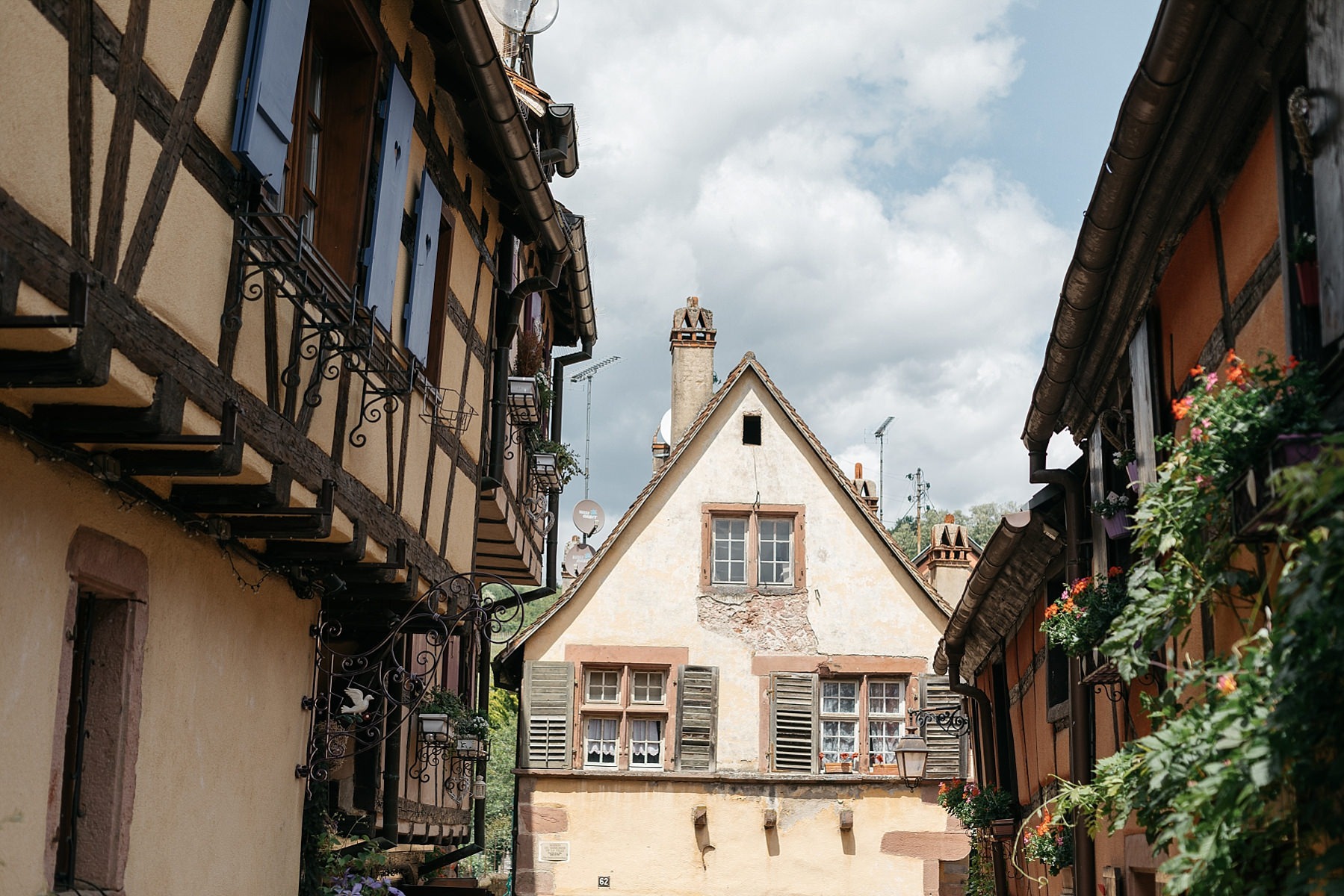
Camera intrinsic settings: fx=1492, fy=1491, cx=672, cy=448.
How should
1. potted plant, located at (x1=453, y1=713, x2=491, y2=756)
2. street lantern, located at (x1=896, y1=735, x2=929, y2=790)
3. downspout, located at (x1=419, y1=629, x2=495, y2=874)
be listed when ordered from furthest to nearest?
street lantern, located at (x1=896, y1=735, x2=929, y2=790)
downspout, located at (x1=419, y1=629, x2=495, y2=874)
potted plant, located at (x1=453, y1=713, x2=491, y2=756)

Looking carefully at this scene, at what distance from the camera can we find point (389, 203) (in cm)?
740

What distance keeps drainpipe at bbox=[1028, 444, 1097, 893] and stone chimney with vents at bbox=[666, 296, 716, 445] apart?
14981 millimetres

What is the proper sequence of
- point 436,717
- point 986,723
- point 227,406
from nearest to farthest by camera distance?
point 227,406 < point 436,717 < point 986,723

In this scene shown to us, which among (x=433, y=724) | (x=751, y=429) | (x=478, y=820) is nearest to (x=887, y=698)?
(x=751, y=429)

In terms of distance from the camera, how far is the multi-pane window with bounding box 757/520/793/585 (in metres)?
20.8

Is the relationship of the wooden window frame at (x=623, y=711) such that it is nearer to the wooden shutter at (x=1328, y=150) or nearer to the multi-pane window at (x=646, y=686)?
the multi-pane window at (x=646, y=686)

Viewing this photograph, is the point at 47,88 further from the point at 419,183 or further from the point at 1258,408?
the point at 419,183

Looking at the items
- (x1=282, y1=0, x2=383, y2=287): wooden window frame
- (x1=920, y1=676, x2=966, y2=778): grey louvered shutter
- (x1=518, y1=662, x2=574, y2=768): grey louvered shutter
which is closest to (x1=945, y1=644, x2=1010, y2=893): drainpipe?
(x1=920, y1=676, x2=966, y2=778): grey louvered shutter

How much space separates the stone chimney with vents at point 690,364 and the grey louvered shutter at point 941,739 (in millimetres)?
6069

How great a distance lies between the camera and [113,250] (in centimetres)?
461

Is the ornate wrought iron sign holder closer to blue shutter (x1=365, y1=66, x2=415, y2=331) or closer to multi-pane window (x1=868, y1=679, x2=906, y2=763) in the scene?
blue shutter (x1=365, y1=66, x2=415, y2=331)

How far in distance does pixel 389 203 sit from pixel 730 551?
1394 cm

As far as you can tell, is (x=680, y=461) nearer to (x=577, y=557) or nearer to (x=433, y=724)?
(x=577, y=557)

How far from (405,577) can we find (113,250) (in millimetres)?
3759
